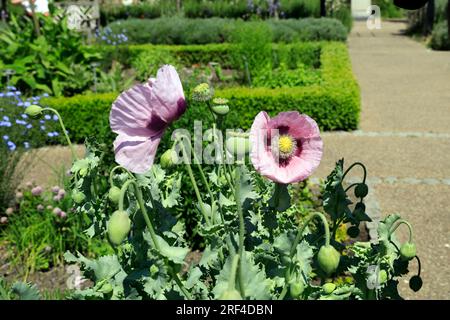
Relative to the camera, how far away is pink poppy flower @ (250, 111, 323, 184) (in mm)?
990

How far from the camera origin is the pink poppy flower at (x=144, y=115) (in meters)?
0.99

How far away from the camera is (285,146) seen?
40.2 inches

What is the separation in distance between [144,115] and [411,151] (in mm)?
5899

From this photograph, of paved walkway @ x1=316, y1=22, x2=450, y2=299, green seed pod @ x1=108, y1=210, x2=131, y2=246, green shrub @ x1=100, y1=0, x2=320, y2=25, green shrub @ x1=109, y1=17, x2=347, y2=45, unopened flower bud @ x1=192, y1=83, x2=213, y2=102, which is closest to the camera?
green seed pod @ x1=108, y1=210, x2=131, y2=246

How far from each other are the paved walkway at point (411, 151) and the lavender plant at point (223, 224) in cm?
240

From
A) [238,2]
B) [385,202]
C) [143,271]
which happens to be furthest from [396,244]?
[238,2]

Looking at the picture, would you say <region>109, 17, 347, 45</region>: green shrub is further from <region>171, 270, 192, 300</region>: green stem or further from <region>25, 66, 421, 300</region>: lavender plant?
<region>171, 270, 192, 300</region>: green stem

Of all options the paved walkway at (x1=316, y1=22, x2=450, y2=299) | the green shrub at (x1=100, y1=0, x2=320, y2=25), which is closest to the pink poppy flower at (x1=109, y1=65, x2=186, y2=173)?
the paved walkway at (x1=316, y1=22, x2=450, y2=299)

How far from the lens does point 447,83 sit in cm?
1082

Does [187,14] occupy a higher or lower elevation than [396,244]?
lower

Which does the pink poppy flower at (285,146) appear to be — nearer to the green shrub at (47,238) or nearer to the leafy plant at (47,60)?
the green shrub at (47,238)
